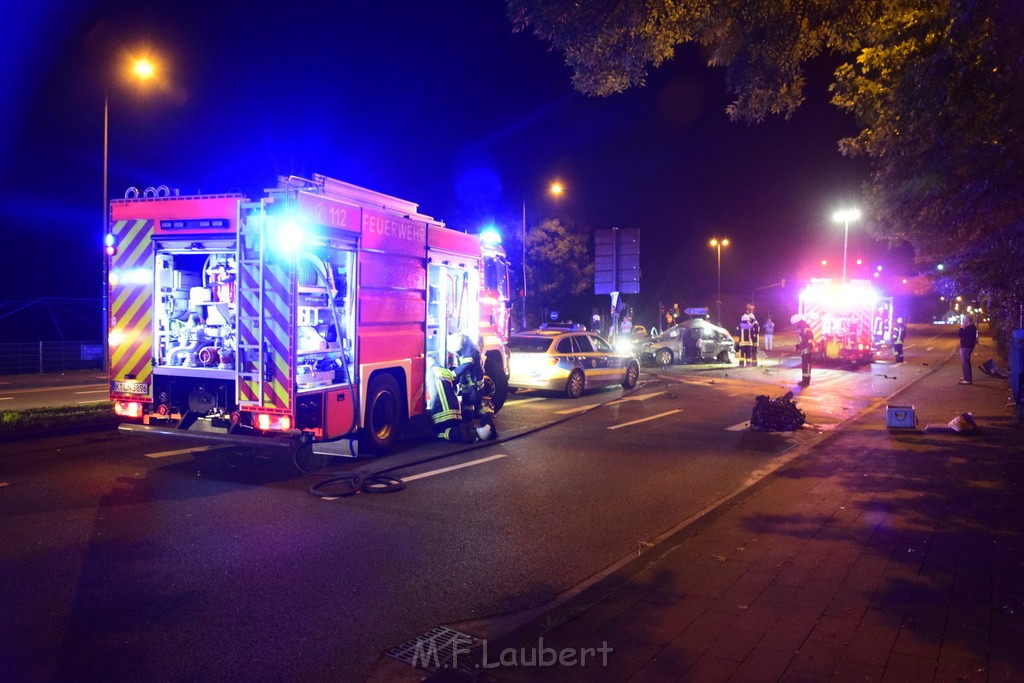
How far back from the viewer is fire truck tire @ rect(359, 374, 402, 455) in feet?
32.2

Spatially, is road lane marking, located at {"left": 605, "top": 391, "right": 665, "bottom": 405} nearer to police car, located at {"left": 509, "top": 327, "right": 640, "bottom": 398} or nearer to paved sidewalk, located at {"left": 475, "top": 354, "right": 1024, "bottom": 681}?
police car, located at {"left": 509, "top": 327, "right": 640, "bottom": 398}

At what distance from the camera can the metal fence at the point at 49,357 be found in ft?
74.1

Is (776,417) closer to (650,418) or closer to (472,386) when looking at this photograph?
(650,418)

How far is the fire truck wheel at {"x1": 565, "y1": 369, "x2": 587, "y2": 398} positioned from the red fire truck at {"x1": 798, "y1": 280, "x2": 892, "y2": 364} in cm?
1328

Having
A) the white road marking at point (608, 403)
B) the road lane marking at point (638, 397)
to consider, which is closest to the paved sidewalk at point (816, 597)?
the white road marking at point (608, 403)

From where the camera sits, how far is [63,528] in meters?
6.50

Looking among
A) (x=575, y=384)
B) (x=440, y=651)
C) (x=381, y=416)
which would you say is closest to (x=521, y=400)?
(x=575, y=384)

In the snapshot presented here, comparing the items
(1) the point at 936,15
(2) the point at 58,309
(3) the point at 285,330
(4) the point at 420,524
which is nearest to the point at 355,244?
(3) the point at 285,330

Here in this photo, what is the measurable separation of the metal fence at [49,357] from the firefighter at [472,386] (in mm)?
17901

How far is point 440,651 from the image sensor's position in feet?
14.4

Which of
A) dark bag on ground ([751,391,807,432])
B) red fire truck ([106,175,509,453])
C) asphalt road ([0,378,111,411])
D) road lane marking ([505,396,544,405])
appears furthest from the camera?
road lane marking ([505,396,544,405])

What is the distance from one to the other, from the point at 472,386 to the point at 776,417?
533cm

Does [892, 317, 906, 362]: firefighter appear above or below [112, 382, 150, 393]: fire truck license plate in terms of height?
above

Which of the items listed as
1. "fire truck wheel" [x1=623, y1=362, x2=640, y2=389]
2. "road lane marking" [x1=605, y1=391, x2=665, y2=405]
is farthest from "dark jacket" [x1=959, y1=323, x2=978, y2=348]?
"fire truck wheel" [x1=623, y1=362, x2=640, y2=389]
